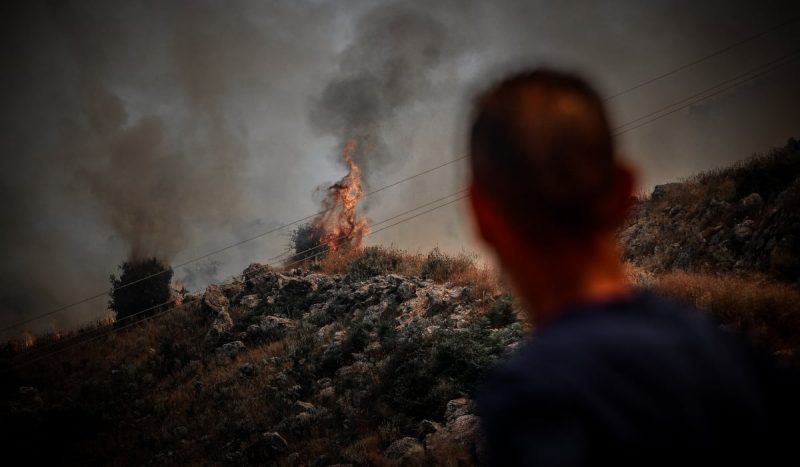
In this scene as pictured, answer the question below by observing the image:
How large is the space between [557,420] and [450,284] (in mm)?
14232

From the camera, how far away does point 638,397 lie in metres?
0.81

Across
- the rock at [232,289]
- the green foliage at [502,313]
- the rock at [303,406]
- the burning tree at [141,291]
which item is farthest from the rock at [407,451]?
the burning tree at [141,291]

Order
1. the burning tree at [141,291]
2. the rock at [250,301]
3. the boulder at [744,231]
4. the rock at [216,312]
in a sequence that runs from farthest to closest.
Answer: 1. the burning tree at [141,291]
2. the rock at [250,301]
3. the rock at [216,312]
4. the boulder at [744,231]

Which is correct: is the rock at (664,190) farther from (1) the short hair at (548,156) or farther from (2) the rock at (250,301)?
(2) the rock at (250,301)

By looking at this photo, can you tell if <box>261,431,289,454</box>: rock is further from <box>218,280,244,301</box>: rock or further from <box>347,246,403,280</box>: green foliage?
<box>218,280,244,301</box>: rock

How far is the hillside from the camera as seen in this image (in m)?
7.86

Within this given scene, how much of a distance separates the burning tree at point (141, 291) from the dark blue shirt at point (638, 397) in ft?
111

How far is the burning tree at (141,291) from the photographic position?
30656 millimetres

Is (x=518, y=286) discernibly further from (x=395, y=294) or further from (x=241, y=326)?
(x=241, y=326)

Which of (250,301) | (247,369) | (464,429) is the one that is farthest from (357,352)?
(250,301)

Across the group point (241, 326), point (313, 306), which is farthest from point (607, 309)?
point (241, 326)

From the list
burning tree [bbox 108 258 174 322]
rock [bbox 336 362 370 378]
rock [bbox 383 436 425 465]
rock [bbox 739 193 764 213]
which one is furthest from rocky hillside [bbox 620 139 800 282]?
burning tree [bbox 108 258 174 322]

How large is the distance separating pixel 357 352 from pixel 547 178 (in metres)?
12.0

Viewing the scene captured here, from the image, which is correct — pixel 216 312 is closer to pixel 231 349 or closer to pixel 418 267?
pixel 231 349
